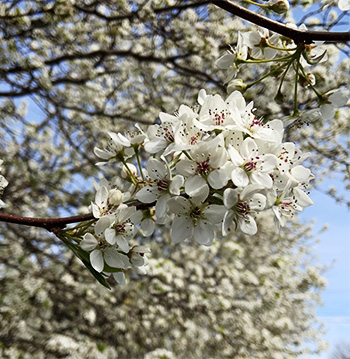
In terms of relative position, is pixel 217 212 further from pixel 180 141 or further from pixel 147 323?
pixel 147 323

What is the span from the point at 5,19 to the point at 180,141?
3.00 metres

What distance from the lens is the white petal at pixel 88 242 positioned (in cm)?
88

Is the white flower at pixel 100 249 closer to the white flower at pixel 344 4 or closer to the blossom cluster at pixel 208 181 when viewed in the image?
the blossom cluster at pixel 208 181

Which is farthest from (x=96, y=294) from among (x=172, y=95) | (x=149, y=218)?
(x=149, y=218)

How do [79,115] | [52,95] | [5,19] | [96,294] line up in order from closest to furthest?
[5,19] → [52,95] → [96,294] → [79,115]

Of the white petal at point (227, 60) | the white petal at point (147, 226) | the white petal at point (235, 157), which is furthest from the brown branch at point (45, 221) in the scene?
the white petal at point (227, 60)

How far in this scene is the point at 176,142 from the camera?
0.79m

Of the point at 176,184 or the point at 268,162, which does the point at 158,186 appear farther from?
the point at 268,162

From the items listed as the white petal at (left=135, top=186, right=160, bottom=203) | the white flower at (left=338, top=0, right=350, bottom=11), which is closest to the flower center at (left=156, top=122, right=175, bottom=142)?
the white petal at (left=135, top=186, right=160, bottom=203)

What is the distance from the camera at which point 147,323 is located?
14.4 ft

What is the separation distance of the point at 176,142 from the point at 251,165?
Result: 0.14 metres

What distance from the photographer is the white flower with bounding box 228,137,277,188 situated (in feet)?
2.50

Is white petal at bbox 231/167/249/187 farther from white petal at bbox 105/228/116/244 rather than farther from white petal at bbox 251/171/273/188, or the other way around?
white petal at bbox 105/228/116/244

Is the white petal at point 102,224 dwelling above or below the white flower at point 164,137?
below
